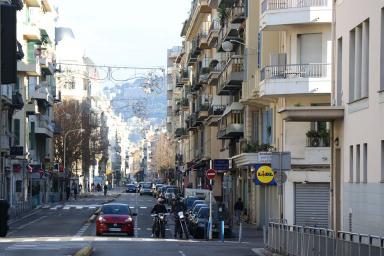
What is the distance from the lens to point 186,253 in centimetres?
3334

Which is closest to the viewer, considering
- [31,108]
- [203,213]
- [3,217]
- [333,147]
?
[3,217]

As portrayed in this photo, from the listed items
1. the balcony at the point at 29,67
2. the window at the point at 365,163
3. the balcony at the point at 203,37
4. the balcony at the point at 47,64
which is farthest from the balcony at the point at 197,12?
the window at the point at 365,163

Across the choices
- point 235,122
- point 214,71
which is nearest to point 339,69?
point 235,122

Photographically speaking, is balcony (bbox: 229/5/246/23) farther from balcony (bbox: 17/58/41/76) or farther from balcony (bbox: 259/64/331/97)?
balcony (bbox: 17/58/41/76)

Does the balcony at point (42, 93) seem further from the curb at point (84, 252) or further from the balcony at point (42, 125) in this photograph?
the curb at point (84, 252)

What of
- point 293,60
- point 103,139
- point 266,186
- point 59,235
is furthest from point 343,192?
point 103,139

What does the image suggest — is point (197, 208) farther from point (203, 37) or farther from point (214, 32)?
point (203, 37)

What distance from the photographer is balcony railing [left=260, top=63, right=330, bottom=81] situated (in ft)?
150

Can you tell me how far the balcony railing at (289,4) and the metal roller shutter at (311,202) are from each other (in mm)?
8382

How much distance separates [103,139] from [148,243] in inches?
3786

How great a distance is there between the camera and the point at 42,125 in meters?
102

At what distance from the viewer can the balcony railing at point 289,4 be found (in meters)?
45.8

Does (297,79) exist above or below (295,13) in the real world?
below

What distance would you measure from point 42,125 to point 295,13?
192 ft
